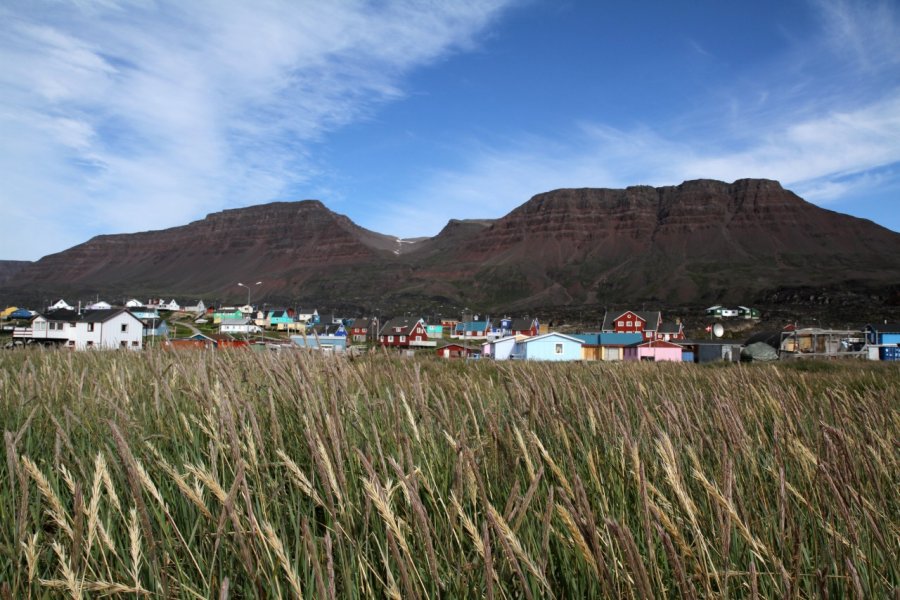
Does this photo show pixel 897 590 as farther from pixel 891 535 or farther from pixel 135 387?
pixel 135 387

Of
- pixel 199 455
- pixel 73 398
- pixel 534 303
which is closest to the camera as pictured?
pixel 199 455

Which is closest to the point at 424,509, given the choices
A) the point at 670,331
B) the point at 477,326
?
the point at 670,331

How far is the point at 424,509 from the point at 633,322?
303ft

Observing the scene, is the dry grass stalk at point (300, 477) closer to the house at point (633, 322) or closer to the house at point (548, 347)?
the house at point (548, 347)

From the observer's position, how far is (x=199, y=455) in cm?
294

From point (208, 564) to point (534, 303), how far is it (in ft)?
588

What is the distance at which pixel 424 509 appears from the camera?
156cm

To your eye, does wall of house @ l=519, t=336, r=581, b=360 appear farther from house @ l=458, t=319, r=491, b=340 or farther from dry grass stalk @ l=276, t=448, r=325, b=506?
dry grass stalk @ l=276, t=448, r=325, b=506

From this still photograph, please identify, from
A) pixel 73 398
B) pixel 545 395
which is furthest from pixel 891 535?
pixel 73 398

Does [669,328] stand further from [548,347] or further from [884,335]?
[548,347]

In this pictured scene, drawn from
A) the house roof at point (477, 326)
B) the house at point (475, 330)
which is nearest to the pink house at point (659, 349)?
the house at point (475, 330)

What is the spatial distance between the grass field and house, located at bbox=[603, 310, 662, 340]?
A: 281 ft

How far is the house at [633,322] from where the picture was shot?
8671 cm

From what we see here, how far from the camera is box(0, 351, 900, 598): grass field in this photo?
5.08 feet
